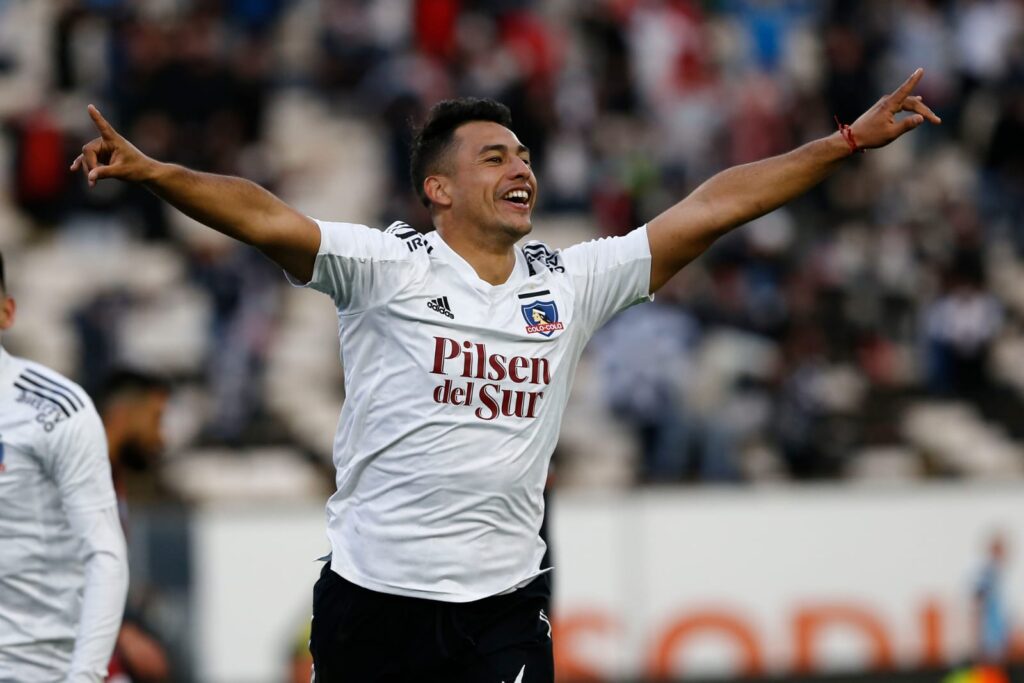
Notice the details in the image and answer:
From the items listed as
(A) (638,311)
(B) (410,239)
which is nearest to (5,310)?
(B) (410,239)

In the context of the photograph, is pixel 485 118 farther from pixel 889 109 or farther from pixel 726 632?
pixel 726 632

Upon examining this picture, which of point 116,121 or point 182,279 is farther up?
point 116,121

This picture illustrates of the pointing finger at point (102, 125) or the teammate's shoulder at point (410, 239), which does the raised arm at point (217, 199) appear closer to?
the pointing finger at point (102, 125)

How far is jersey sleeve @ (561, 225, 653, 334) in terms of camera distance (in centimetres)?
598

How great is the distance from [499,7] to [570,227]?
3.10 metres

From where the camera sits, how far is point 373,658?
5699 mm

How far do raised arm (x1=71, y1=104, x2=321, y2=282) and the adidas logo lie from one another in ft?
1.28

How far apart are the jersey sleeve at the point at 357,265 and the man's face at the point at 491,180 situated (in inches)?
11.3

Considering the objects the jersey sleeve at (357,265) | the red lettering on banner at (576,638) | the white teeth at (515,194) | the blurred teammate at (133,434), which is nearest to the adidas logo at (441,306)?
the jersey sleeve at (357,265)

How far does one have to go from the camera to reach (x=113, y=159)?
5.09 m

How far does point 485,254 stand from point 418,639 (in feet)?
3.93

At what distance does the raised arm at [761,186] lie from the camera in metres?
5.87

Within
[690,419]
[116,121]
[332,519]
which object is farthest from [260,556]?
[332,519]

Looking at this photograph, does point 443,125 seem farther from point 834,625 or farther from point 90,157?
point 834,625
